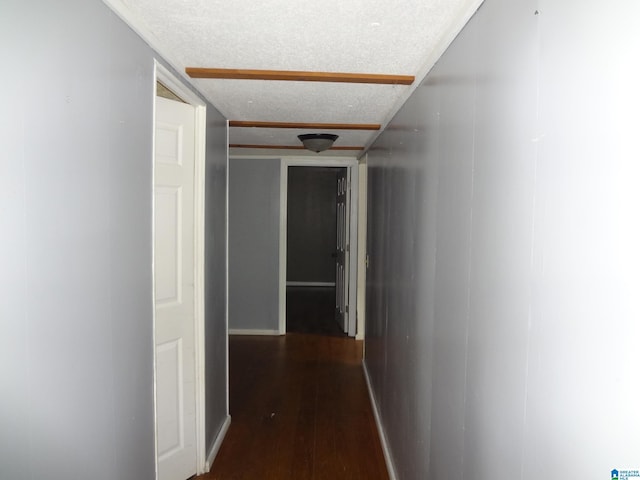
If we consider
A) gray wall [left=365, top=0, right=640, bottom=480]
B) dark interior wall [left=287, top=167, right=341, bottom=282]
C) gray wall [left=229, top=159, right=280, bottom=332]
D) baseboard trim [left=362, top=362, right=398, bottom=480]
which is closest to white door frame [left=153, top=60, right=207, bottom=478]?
baseboard trim [left=362, top=362, right=398, bottom=480]

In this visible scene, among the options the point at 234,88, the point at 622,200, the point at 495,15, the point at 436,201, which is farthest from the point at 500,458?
the point at 234,88

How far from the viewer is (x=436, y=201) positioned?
1.71 metres

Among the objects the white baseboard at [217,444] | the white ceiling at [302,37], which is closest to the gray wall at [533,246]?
the white ceiling at [302,37]

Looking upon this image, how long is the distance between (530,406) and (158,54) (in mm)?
1748

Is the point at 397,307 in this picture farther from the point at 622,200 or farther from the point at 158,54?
the point at 622,200

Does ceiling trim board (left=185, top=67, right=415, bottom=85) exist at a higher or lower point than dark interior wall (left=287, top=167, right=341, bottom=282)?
higher

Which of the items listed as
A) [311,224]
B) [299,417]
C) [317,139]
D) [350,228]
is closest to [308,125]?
[317,139]

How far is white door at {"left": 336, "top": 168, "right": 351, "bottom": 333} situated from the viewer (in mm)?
5602

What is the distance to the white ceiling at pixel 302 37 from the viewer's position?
1.40 meters

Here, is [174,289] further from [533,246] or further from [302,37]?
[533,246]

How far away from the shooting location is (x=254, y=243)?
5676mm

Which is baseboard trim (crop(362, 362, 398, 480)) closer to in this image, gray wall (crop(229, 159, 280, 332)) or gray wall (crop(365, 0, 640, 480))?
gray wall (crop(365, 0, 640, 480))

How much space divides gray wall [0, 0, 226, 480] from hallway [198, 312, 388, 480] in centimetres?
124

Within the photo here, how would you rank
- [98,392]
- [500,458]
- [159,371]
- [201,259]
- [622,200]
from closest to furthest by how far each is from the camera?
[622,200] < [500,458] < [98,392] < [159,371] < [201,259]
